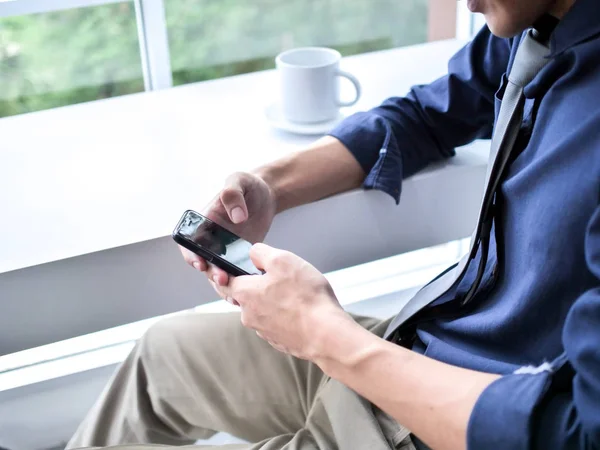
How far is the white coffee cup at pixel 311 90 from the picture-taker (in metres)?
1.15

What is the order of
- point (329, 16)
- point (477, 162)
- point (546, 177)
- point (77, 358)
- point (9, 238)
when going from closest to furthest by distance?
point (546, 177), point (9, 238), point (477, 162), point (77, 358), point (329, 16)

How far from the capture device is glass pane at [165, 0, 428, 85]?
4.89 ft

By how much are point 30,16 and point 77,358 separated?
1.90 feet

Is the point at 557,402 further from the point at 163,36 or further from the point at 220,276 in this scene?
the point at 163,36

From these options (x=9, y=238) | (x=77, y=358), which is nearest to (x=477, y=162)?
(x=9, y=238)

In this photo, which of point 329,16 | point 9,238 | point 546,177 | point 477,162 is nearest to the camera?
point 546,177

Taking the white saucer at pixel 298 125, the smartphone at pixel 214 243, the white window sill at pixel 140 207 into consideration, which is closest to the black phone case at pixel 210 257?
the smartphone at pixel 214 243

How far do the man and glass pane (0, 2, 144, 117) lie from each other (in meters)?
0.56

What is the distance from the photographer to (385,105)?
1.05 metres

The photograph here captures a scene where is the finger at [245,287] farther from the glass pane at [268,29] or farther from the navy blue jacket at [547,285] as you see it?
the glass pane at [268,29]

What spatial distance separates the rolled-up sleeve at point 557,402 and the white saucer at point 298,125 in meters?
0.61

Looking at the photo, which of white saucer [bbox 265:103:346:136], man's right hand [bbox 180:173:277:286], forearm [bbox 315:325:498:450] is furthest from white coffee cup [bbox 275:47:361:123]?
forearm [bbox 315:325:498:450]

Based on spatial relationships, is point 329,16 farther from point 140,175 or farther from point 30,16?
point 140,175

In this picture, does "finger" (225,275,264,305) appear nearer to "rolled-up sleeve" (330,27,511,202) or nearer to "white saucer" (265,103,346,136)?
"rolled-up sleeve" (330,27,511,202)
